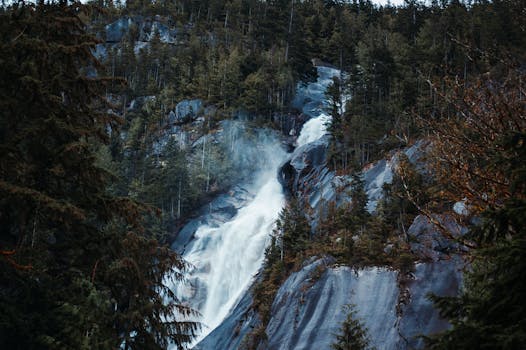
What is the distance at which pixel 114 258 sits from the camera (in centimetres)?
1034

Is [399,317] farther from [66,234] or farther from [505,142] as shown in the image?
[505,142]

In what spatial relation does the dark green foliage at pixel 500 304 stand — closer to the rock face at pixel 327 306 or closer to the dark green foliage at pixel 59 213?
the dark green foliage at pixel 59 213

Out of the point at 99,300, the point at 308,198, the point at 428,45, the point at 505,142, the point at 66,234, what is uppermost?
the point at 428,45

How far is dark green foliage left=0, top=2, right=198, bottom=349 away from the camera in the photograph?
866cm

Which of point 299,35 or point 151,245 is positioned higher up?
point 299,35

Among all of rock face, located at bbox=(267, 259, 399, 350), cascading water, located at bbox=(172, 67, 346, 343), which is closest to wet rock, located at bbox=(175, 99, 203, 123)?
cascading water, located at bbox=(172, 67, 346, 343)

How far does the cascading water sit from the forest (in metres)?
2.41

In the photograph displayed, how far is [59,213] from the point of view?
29.8ft

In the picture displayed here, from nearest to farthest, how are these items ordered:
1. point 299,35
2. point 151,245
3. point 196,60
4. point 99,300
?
point 99,300
point 151,245
point 299,35
point 196,60

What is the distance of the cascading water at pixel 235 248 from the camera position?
37.0 meters

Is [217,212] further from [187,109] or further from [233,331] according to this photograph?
[187,109]

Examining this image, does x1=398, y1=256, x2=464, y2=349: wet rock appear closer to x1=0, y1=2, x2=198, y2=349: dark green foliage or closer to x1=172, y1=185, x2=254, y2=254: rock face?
x1=0, y1=2, x2=198, y2=349: dark green foliage

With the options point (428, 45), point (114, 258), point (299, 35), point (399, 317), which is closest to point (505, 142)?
point (114, 258)

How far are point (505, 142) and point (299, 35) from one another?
234 ft
